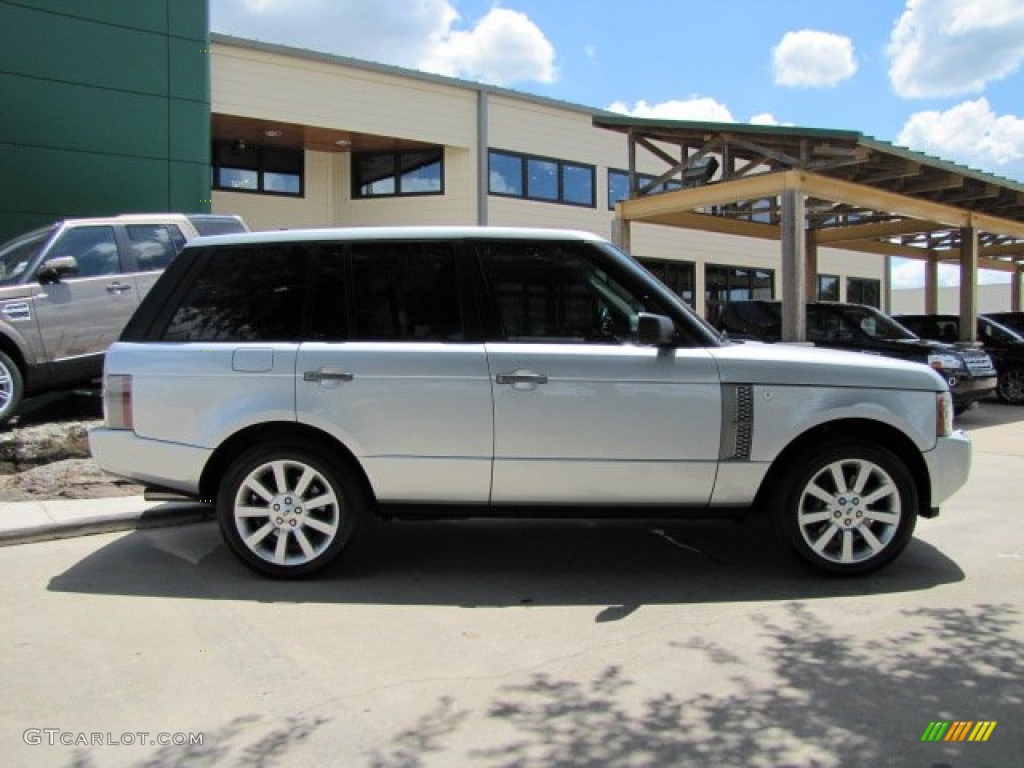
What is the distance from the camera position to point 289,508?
4.80 metres

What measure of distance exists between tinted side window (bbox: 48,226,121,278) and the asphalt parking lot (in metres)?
3.30

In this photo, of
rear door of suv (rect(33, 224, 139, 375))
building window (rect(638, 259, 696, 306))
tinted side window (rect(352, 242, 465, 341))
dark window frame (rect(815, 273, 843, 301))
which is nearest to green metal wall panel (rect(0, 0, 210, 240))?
rear door of suv (rect(33, 224, 139, 375))

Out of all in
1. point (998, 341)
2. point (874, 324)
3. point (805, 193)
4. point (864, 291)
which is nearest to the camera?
point (805, 193)

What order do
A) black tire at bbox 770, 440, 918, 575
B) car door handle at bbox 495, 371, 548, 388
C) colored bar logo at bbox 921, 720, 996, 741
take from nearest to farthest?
colored bar logo at bbox 921, 720, 996, 741 → car door handle at bbox 495, 371, 548, 388 → black tire at bbox 770, 440, 918, 575

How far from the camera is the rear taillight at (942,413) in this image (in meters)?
4.85

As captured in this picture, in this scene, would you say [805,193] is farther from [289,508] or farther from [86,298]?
[289,508]

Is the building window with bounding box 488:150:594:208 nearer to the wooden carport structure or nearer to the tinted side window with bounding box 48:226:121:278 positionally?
the wooden carport structure

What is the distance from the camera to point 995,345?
51.7 feet

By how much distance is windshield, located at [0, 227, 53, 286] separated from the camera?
777 cm

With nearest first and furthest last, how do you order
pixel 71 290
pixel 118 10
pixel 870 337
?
1. pixel 71 290
2. pixel 118 10
3. pixel 870 337

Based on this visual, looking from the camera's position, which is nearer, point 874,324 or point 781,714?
point 781,714

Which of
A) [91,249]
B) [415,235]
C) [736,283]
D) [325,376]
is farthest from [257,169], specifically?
[325,376]

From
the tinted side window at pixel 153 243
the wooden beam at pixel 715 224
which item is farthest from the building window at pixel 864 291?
the tinted side window at pixel 153 243

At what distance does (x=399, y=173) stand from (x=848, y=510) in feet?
51.8
